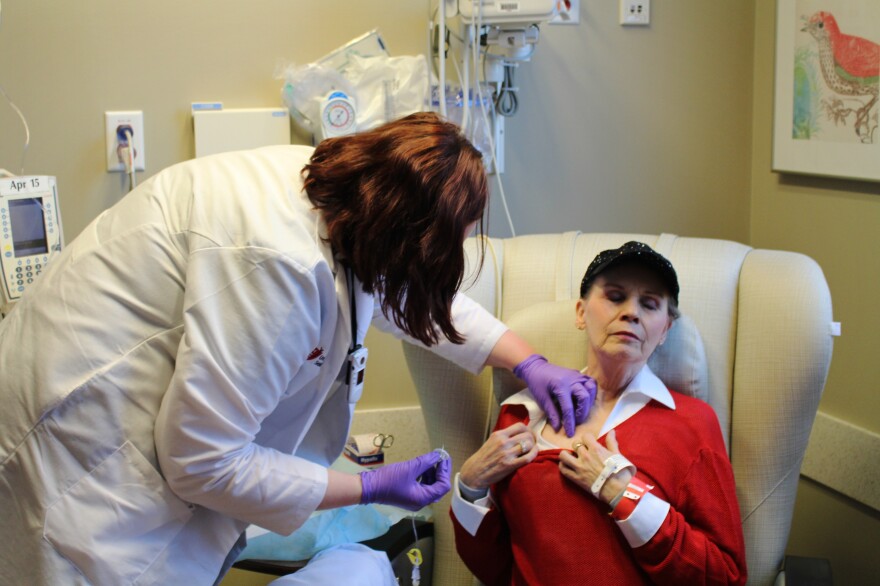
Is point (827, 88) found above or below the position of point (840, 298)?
above

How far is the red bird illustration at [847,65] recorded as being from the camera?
2059 mm

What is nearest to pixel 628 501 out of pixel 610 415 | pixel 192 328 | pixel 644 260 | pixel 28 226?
pixel 610 415

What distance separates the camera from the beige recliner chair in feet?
5.46

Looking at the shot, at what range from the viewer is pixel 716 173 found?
259 cm

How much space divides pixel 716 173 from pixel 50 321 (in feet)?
6.50

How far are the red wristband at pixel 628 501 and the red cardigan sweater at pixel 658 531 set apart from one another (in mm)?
60

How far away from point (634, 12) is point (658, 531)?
156 cm

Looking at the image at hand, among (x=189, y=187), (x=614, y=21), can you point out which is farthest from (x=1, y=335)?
(x=614, y=21)

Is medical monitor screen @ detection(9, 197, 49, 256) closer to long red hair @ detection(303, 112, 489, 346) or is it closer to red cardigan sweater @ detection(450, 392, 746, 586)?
long red hair @ detection(303, 112, 489, 346)

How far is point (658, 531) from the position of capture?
146 cm

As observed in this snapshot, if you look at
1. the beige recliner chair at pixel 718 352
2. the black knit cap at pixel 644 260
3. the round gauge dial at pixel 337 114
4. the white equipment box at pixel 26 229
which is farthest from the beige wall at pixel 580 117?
the black knit cap at pixel 644 260

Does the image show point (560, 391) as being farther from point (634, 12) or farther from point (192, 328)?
point (634, 12)

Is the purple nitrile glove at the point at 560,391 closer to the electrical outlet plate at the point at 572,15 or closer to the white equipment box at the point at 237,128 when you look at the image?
the white equipment box at the point at 237,128

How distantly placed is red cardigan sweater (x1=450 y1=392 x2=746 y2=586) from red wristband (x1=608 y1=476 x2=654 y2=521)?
0.06 meters
